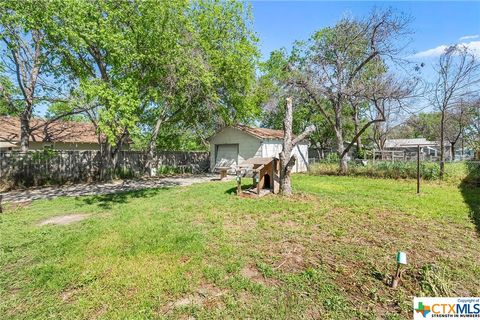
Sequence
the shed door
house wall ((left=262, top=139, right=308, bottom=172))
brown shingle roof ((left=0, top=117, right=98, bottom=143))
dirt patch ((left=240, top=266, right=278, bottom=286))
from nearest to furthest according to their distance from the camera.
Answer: dirt patch ((left=240, top=266, right=278, bottom=286)) → house wall ((left=262, top=139, right=308, bottom=172)) → brown shingle roof ((left=0, top=117, right=98, bottom=143)) → the shed door

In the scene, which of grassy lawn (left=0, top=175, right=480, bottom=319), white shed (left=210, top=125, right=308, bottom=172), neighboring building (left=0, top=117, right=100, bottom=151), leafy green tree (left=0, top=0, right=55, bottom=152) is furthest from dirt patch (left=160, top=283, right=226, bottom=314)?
neighboring building (left=0, top=117, right=100, bottom=151)

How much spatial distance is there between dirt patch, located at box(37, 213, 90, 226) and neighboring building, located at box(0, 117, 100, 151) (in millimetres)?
12690

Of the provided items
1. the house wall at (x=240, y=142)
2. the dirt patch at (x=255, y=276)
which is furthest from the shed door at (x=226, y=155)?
the dirt patch at (x=255, y=276)

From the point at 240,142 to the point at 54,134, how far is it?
42.5 ft

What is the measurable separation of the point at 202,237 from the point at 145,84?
739 cm

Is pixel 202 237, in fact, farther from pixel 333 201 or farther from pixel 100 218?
pixel 333 201

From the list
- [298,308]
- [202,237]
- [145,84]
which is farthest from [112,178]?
[298,308]

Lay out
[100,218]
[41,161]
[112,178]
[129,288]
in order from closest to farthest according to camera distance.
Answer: [129,288] → [100,218] → [41,161] → [112,178]

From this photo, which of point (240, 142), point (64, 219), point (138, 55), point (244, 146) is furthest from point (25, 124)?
point (244, 146)

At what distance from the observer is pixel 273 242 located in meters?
4.28

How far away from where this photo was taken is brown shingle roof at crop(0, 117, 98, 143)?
54.2ft

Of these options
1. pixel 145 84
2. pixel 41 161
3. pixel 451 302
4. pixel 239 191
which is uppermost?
pixel 145 84

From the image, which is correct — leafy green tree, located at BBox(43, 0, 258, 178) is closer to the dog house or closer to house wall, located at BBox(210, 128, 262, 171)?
house wall, located at BBox(210, 128, 262, 171)

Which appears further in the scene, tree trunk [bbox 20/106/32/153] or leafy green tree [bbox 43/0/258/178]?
tree trunk [bbox 20/106/32/153]
